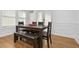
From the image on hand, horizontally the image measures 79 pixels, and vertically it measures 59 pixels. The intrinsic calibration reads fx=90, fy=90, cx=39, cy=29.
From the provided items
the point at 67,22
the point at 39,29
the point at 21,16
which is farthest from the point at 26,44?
the point at 67,22

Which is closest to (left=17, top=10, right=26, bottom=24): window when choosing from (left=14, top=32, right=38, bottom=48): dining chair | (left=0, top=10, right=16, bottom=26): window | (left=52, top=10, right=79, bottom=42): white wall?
(left=0, top=10, right=16, bottom=26): window

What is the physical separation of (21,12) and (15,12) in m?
0.09

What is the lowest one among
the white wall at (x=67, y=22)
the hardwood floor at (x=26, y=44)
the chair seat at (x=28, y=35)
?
the hardwood floor at (x=26, y=44)

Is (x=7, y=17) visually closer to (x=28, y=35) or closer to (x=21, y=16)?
(x=21, y=16)

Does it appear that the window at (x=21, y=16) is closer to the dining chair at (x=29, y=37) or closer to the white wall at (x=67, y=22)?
the dining chair at (x=29, y=37)

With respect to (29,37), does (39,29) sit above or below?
above

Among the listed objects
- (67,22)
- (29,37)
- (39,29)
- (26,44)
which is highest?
(67,22)

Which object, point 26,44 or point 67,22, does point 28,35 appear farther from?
point 67,22

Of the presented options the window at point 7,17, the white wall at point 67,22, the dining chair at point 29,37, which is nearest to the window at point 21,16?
the window at point 7,17

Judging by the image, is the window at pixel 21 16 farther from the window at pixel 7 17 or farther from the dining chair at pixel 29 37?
the dining chair at pixel 29 37

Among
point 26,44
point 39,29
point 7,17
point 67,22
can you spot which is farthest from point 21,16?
point 67,22

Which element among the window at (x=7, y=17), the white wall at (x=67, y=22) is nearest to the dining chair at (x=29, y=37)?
the window at (x=7, y=17)

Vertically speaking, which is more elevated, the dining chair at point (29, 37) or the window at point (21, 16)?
the window at point (21, 16)
